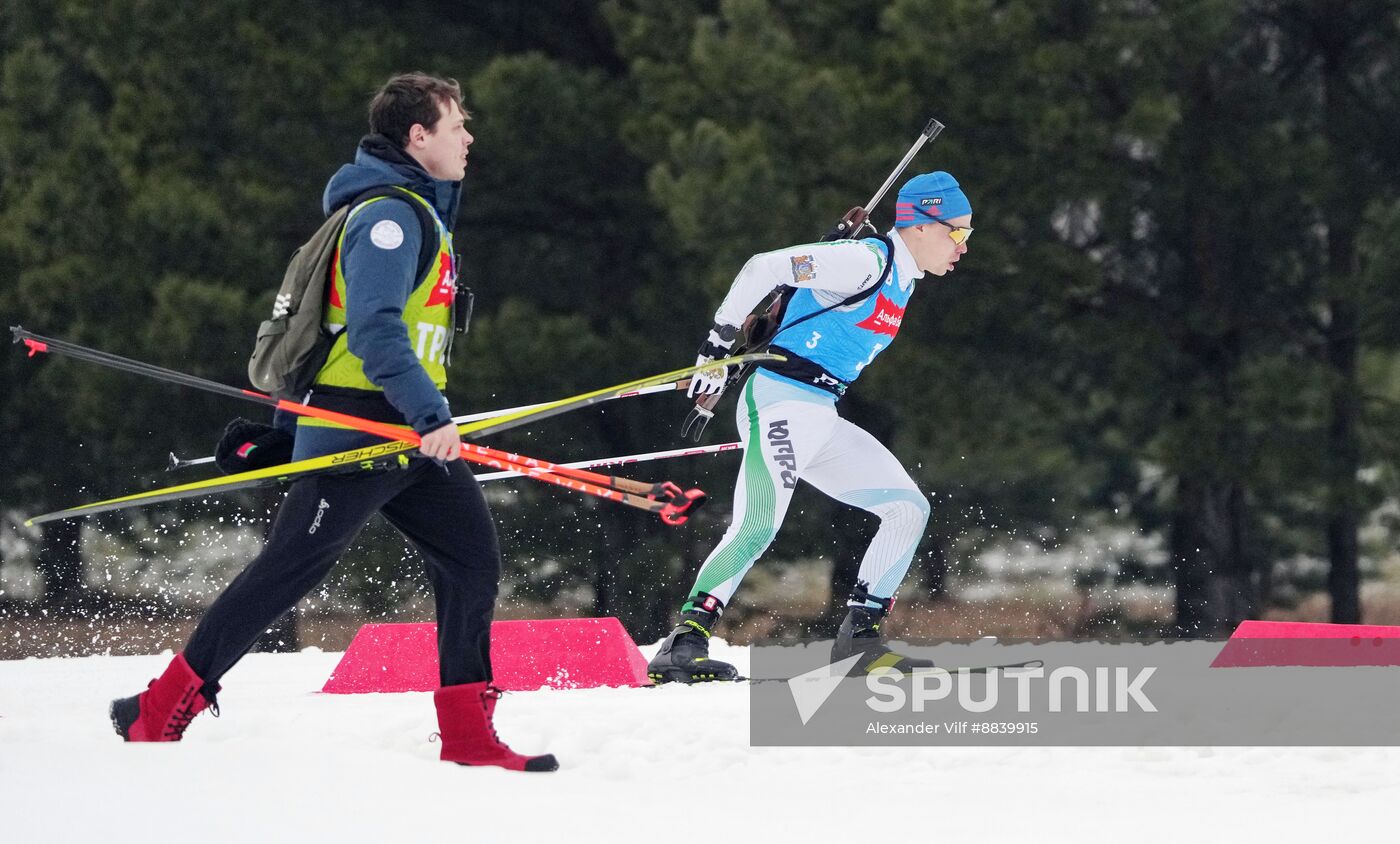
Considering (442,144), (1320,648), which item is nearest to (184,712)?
(442,144)

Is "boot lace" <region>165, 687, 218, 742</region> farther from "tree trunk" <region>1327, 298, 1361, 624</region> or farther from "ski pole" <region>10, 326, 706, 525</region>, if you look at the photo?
"tree trunk" <region>1327, 298, 1361, 624</region>

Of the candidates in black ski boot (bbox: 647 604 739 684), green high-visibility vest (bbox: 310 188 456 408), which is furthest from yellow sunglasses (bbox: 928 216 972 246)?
green high-visibility vest (bbox: 310 188 456 408)

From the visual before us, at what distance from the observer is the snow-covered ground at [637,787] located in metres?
3.75

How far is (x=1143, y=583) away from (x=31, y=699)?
1304cm

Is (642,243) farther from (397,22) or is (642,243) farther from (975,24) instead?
(975,24)

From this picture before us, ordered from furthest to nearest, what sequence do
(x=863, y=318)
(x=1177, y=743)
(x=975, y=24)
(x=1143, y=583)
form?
(x=1143, y=583)
(x=975, y=24)
(x=863, y=318)
(x=1177, y=743)

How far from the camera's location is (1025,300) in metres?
13.8

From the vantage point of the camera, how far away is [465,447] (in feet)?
14.1

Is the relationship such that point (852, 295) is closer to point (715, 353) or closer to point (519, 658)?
point (715, 353)

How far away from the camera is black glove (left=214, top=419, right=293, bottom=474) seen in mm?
4445

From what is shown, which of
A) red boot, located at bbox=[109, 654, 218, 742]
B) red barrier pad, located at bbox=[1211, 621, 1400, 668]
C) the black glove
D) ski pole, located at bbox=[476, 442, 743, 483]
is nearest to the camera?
red boot, located at bbox=[109, 654, 218, 742]

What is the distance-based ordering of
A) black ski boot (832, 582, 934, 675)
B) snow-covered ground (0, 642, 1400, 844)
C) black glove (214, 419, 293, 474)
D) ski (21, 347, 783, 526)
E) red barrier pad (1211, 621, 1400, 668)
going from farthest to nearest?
1. red barrier pad (1211, 621, 1400, 668)
2. black ski boot (832, 582, 934, 675)
3. black glove (214, 419, 293, 474)
4. ski (21, 347, 783, 526)
5. snow-covered ground (0, 642, 1400, 844)

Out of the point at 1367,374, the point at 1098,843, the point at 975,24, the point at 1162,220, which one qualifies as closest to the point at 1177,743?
the point at 1098,843

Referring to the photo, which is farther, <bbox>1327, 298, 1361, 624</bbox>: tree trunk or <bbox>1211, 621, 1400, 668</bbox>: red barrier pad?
<bbox>1327, 298, 1361, 624</bbox>: tree trunk
